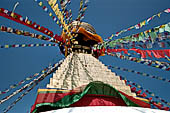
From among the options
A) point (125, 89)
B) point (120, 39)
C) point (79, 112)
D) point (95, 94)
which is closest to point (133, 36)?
point (120, 39)

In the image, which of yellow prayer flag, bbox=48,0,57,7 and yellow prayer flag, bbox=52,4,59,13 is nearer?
yellow prayer flag, bbox=48,0,57,7

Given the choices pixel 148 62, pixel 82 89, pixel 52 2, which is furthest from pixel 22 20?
pixel 148 62

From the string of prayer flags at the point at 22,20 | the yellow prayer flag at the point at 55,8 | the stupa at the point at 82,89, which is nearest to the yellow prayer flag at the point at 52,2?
the yellow prayer flag at the point at 55,8

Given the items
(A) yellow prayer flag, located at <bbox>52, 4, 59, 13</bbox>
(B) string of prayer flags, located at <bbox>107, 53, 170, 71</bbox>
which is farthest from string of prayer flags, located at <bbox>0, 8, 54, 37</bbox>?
(B) string of prayer flags, located at <bbox>107, 53, 170, 71</bbox>

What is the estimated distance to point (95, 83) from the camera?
453 cm

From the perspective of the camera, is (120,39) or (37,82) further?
(37,82)

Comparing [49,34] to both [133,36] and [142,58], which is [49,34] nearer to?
[133,36]

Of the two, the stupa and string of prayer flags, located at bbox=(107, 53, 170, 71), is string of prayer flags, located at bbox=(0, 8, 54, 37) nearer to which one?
the stupa

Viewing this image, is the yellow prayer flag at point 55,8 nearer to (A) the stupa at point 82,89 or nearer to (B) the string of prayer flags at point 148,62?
(A) the stupa at point 82,89

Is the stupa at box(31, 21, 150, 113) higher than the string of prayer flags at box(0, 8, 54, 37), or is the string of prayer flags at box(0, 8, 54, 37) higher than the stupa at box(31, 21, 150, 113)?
the string of prayer flags at box(0, 8, 54, 37)

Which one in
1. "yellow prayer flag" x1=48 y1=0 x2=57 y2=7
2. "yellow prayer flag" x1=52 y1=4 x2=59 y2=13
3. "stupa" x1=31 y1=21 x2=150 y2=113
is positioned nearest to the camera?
"stupa" x1=31 y1=21 x2=150 y2=113

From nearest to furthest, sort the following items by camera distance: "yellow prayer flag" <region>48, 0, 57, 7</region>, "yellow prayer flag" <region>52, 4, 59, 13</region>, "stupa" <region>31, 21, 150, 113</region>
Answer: "stupa" <region>31, 21, 150, 113</region> → "yellow prayer flag" <region>48, 0, 57, 7</region> → "yellow prayer flag" <region>52, 4, 59, 13</region>

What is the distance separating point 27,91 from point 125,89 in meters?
5.35

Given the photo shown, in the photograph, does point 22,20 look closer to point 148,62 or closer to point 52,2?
point 52,2
